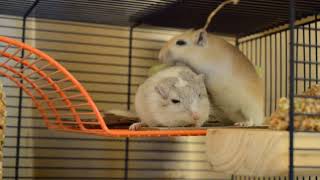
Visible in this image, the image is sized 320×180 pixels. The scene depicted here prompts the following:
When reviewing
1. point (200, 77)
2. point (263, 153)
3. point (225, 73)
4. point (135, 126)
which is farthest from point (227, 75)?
point (263, 153)

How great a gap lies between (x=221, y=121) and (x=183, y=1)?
0.44 meters

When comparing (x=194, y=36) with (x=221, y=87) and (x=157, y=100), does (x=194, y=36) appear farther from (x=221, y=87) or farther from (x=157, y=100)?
(x=157, y=100)

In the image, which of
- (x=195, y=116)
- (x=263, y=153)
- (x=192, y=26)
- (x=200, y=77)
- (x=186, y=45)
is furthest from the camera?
(x=192, y=26)

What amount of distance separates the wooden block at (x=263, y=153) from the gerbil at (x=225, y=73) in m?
0.59

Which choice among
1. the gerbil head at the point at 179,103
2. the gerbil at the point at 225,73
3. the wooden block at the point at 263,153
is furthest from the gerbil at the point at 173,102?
the wooden block at the point at 263,153

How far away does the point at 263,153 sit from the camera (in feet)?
3.22

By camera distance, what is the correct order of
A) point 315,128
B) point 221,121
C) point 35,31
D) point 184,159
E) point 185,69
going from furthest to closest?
point 184,159 → point 35,31 → point 221,121 → point 185,69 → point 315,128

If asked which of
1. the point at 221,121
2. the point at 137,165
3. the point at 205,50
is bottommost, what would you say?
the point at 137,165

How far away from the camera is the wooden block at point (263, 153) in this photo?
967mm

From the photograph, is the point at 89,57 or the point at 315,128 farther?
the point at 89,57

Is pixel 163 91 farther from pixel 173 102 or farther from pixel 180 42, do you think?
pixel 180 42

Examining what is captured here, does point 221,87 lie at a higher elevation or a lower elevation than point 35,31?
lower

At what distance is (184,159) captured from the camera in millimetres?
2113

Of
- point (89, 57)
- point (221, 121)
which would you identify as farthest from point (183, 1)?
point (89, 57)
